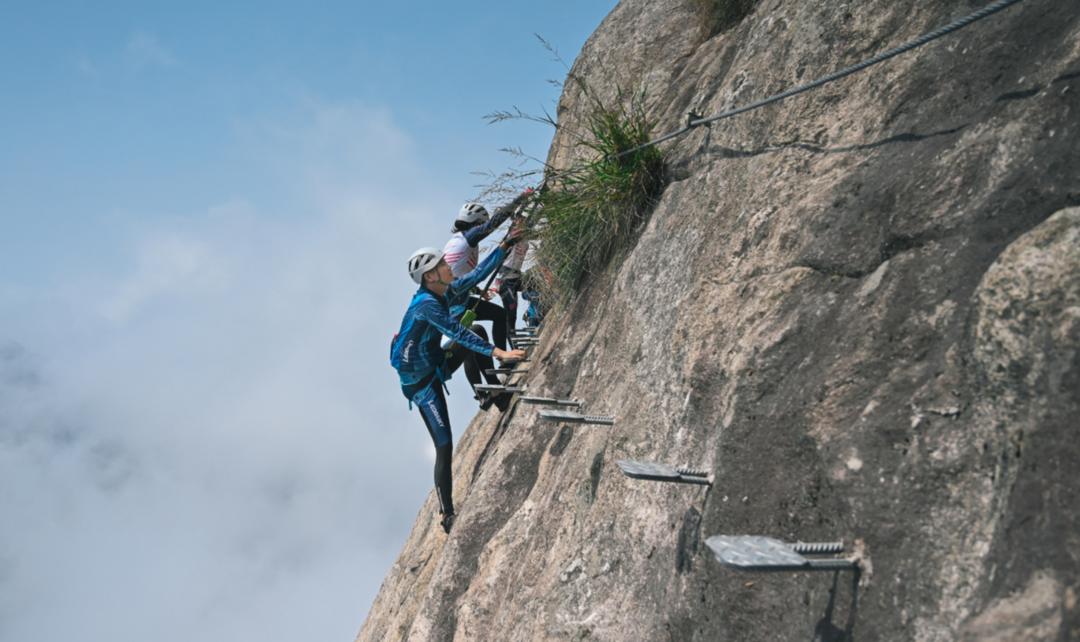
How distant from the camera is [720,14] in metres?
6.24

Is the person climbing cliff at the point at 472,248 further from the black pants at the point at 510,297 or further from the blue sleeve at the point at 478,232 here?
the black pants at the point at 510,297

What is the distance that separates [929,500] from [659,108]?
464 centimetres

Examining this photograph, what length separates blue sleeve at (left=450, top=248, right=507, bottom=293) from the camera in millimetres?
6707

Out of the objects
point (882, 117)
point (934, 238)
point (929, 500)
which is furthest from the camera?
point (882, 117)

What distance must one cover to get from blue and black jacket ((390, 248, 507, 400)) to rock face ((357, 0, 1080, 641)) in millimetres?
2049

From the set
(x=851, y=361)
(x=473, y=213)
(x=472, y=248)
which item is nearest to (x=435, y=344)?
(x=472, y=248)

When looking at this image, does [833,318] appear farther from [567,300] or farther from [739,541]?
[567,300]

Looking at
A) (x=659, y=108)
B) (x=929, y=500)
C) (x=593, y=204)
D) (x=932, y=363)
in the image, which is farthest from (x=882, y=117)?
(x=659, y=108)

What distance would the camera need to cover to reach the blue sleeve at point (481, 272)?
22.0 ft

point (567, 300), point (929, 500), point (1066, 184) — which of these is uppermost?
point (567, 300)

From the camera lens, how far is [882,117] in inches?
120

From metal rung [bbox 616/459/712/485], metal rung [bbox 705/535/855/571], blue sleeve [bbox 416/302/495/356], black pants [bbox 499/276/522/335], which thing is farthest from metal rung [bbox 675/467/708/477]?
black pants [bbox 499/276/522/335]

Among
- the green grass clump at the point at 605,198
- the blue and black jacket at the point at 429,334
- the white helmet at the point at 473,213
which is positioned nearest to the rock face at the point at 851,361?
the green grass clump at the point at 605,198

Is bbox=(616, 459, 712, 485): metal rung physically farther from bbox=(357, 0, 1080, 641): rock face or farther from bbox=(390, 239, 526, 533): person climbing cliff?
bbox=(390, 239, 526, 533): person climbing cliff
